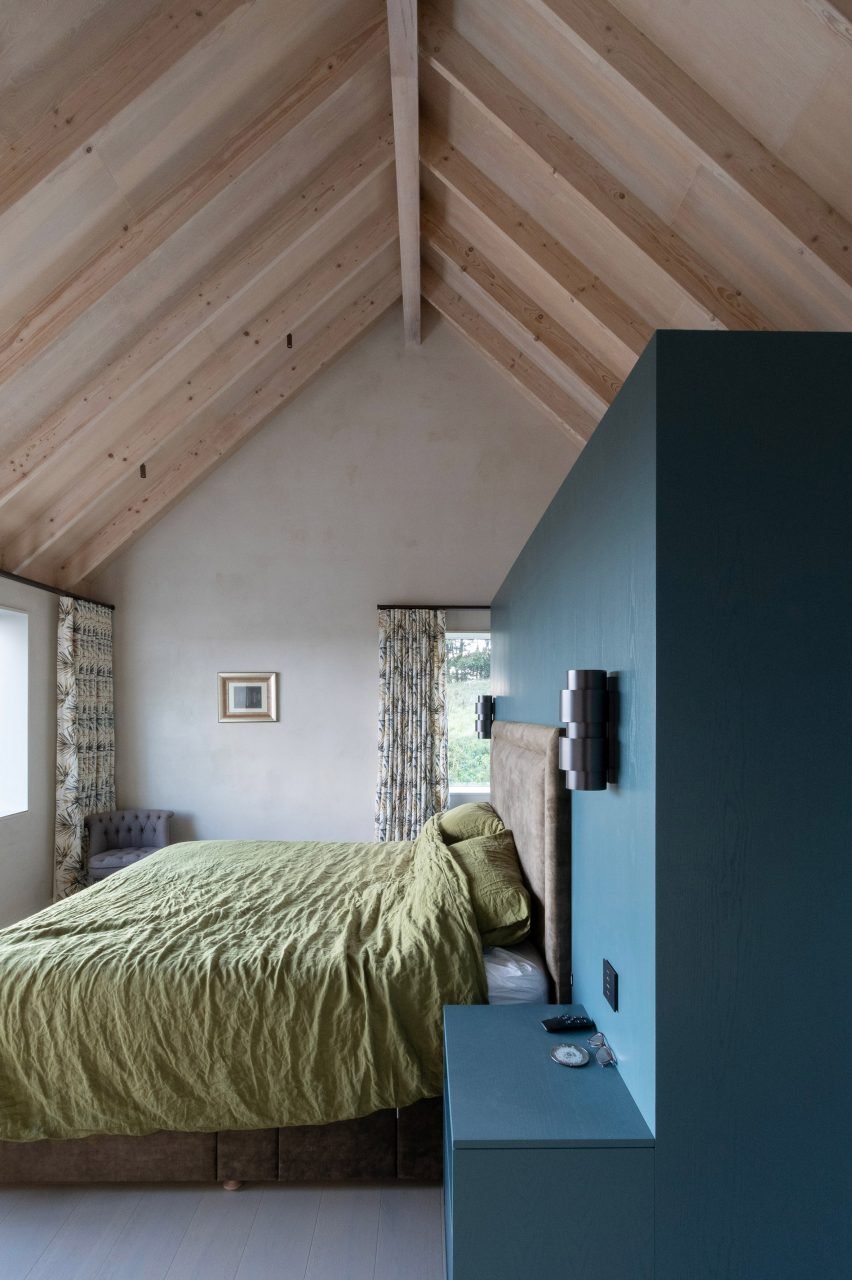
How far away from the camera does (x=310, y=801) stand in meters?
6.32

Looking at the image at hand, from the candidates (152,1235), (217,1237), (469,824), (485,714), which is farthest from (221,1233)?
(485,714)

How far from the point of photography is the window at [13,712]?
17.5 feet

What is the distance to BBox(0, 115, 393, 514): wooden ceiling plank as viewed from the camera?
4.28m

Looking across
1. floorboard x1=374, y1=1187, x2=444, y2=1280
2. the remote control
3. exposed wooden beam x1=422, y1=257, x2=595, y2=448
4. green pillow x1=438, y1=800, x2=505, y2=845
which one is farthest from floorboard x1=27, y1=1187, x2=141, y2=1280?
exposed wooden beam x1=422, y1=257, x2=595, y2=448

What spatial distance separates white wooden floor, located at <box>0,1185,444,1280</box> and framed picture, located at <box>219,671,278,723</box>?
13.1ft

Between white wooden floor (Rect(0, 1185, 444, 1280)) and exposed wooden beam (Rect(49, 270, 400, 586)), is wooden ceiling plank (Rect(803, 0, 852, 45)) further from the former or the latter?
exposed wooden beam (Rect(49, 270, 400, 586))

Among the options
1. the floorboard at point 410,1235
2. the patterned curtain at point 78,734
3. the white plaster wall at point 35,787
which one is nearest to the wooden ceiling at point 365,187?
the white plaster wall at point 35,787

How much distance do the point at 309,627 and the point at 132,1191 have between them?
4257 millimetres

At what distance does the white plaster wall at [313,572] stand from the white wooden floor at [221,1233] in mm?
3839

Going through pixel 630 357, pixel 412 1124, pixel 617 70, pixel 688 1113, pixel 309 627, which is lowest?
pixel 412 1124

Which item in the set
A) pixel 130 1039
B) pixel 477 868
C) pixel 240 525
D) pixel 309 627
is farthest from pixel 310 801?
pixel 130 1039

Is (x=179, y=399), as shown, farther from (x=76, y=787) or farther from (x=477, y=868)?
(x=477, y=868)

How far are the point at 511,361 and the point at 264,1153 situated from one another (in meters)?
5.22

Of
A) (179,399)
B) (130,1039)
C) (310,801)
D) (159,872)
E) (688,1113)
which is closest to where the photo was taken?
(688,1113)
